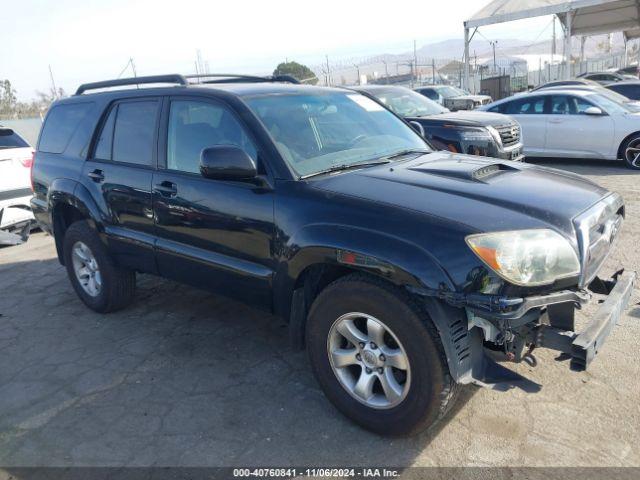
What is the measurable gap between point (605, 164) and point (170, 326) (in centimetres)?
925

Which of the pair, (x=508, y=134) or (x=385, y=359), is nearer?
(x=385, y=359)

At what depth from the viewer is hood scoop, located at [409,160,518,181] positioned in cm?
320

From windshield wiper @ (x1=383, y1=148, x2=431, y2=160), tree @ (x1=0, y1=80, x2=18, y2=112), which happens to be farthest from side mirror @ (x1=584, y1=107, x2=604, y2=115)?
tree @ (x1=0, y1=80, x2=18, y2=112)

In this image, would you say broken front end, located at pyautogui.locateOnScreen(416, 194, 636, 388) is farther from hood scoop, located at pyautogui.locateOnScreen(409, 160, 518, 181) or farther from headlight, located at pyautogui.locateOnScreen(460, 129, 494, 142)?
headlight, located at pyautogui.locateOnScreen(460, 129, 494, 142)

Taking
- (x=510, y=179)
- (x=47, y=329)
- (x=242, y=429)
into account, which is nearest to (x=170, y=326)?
(x=47, y=329)

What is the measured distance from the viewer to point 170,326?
457 centimetres

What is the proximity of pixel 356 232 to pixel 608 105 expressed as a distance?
930 centimetres

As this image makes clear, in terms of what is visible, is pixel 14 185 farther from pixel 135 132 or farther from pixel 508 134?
pixel 508 134

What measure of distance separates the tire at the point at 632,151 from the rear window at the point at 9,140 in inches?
387

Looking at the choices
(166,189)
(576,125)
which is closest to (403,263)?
(166,189)

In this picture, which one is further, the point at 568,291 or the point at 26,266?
the point at 26,266

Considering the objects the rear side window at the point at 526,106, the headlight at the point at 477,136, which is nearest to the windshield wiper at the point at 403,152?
the headlight at the point at 477,136

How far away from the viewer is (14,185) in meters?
7.20

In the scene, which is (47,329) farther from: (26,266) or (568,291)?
(568,291)
